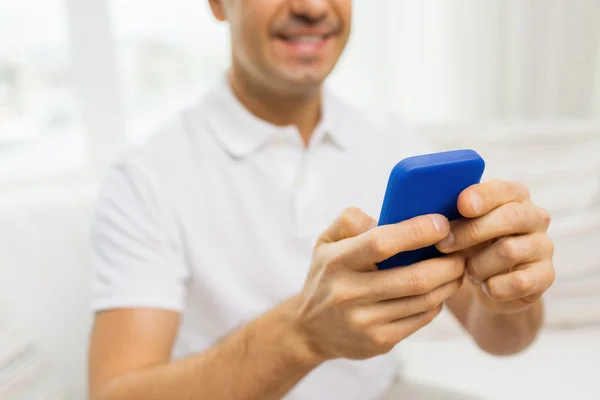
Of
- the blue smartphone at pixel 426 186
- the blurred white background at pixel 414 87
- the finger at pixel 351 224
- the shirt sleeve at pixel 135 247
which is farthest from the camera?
the blurred white background at pixel 414 87

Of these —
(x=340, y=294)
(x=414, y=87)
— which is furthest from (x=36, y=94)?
(x=340, y=294)

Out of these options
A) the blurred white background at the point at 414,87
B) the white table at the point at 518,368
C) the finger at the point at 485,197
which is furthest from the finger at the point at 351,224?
the blurred white background at the point at 414,87

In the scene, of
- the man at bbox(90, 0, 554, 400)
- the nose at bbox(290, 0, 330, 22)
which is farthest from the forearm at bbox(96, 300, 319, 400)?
the nose at bbox(290, 0, 330, 22)

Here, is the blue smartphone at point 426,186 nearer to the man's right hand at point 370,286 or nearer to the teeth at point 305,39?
the man's right hand at point 370,286

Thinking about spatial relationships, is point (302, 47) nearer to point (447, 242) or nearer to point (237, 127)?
point (237, 127)

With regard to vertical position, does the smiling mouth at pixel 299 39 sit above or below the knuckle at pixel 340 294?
above

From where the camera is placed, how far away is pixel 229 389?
68 centimetres

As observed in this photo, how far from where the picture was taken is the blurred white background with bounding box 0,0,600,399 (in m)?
1.31

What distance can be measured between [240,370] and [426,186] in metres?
0.33

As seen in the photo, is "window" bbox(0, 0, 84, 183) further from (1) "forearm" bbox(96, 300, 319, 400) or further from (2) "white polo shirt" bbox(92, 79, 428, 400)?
(1) "forearm" bbox(96, 300, 319, 400)

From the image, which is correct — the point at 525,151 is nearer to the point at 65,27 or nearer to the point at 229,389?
the point at 229,389

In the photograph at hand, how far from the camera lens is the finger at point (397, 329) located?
0.58m

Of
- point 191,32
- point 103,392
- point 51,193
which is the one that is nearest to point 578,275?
point 103,392

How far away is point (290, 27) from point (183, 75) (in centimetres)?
109
